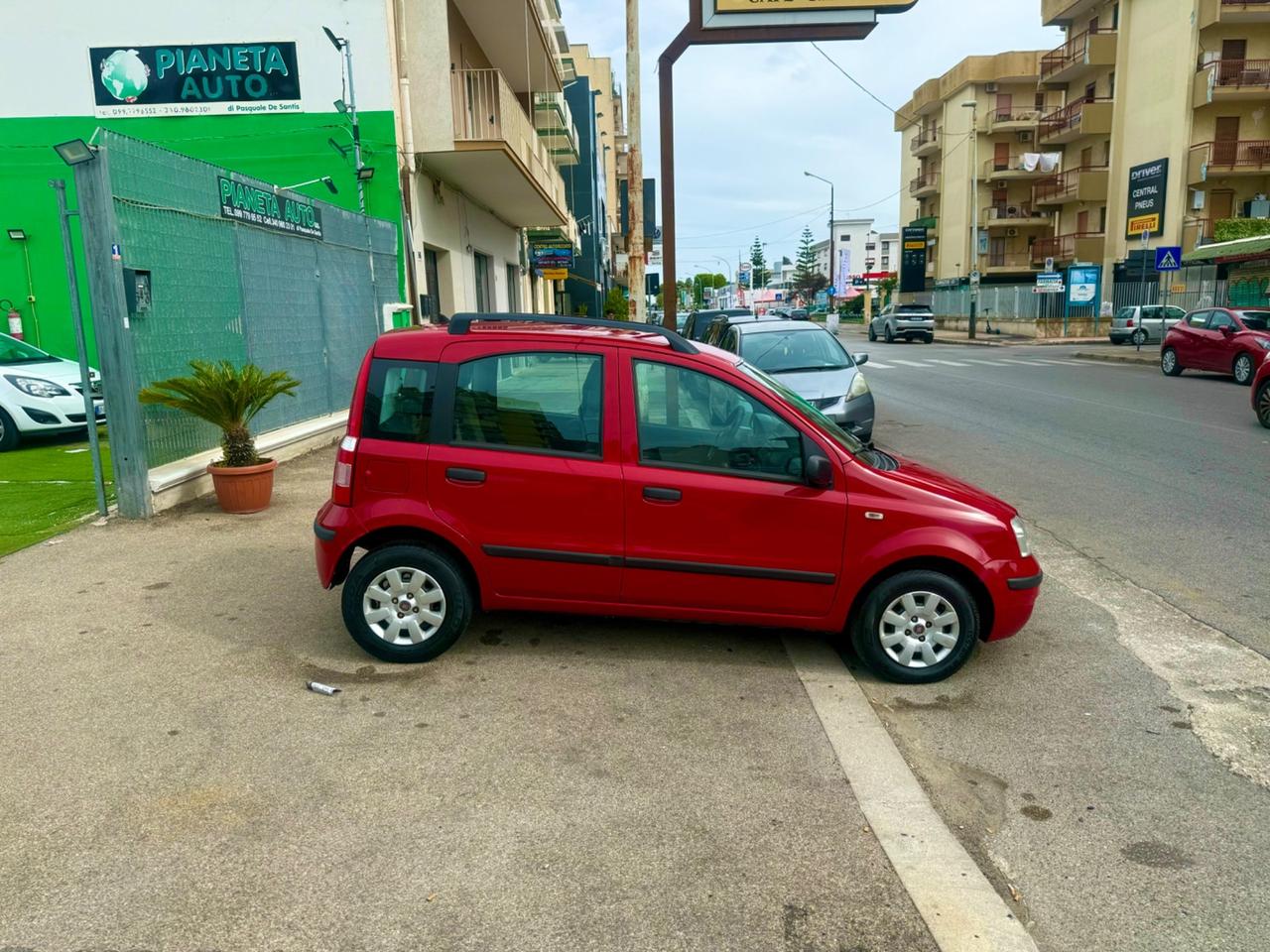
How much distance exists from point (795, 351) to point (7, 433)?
9605mm

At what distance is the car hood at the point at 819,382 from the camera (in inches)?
417

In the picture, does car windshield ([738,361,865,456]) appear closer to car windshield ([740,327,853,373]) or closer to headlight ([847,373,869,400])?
headlight ([847,373,869,400])

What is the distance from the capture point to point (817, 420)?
479cm

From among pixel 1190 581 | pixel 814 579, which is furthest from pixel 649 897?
pixel 1190 581

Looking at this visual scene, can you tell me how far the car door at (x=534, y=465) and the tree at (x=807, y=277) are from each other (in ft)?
405

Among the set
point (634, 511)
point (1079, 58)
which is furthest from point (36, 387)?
point (1079, 58)

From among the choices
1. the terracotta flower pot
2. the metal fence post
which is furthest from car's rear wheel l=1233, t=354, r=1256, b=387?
the metal fence post

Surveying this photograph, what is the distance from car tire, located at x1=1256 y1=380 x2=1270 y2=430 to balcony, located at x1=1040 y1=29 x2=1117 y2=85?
39.2m

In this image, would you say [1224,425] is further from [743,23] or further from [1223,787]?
[1223,787]

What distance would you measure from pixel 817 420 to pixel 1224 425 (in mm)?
10915

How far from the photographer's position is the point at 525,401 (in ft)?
15.5

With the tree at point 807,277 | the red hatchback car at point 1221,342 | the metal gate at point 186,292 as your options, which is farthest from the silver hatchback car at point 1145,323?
the tree at point 807,277

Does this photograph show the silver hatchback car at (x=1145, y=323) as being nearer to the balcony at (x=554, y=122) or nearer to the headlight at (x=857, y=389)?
the balcony at (x=554, y=122)

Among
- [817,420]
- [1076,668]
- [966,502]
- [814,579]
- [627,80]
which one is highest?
[627,80]
